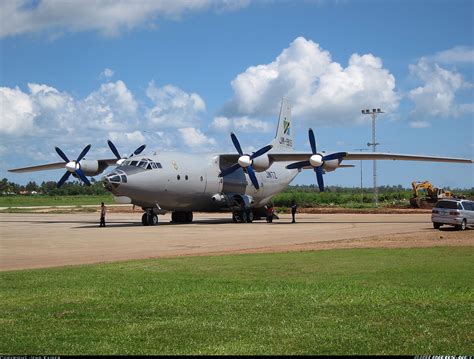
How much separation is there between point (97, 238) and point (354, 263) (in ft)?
47.6

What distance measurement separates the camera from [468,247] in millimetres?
20516

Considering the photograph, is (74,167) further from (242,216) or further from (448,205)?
(448,205)

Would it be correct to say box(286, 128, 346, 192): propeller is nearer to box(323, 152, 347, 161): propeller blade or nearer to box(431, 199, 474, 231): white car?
box(323, 152, 347, 161): propeller blade

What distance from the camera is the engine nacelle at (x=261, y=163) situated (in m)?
41.5

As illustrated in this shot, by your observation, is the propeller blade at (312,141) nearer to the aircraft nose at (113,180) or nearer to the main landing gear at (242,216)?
the main landing gear at (242,216)

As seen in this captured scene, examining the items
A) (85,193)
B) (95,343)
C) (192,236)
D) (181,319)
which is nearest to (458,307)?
(181,319)

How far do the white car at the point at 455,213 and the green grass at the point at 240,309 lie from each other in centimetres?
1748

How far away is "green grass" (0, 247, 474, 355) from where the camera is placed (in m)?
7.57

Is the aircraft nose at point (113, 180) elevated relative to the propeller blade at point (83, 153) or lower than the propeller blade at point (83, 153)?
lower

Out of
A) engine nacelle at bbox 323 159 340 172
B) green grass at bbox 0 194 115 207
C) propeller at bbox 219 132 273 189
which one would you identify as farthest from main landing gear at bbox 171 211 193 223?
green grass at bbox 0 194 115 207

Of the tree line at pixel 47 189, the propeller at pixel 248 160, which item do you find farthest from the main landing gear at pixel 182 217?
the tree line at pixel 47 189

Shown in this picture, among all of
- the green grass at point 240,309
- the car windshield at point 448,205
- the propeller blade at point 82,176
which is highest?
the propeller blade at point 82,176

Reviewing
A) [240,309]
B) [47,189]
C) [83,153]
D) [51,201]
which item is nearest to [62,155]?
[83,153]

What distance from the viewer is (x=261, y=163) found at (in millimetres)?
41531
